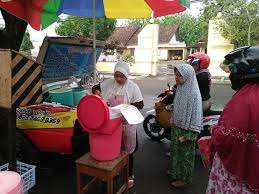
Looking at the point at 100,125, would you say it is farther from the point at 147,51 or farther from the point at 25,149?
the point at 147,51

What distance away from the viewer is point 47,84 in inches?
193

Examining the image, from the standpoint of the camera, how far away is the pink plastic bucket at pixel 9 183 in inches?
58.8

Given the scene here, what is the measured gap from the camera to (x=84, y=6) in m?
5.64

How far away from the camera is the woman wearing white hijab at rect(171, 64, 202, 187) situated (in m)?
3.52

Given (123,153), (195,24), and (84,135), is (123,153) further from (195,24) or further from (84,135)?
(195,24)

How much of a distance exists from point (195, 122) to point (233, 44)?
1508 centimetres

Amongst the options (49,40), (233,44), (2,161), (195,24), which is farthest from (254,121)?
(195,24)

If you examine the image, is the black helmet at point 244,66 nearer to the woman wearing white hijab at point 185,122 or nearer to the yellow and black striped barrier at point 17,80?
the woman wearing white hijab at point 185,122

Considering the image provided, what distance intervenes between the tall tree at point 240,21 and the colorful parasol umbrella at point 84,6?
12.6m

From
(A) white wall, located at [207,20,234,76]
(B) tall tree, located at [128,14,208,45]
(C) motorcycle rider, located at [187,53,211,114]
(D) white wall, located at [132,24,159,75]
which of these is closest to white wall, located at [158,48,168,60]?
(B) tall tree, located at [128,14,208,45]

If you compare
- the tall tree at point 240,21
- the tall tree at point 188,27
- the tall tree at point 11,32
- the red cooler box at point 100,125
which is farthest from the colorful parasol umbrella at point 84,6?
the tall tree at point 188,27

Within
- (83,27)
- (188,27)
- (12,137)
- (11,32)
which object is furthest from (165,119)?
(188,27)

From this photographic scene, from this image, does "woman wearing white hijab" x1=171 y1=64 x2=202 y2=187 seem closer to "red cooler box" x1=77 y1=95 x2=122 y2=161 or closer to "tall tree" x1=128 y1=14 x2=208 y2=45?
"red cooler box" x1=77 y1=95 x2=122 y2=161

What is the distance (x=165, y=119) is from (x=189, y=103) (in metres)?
1.52
